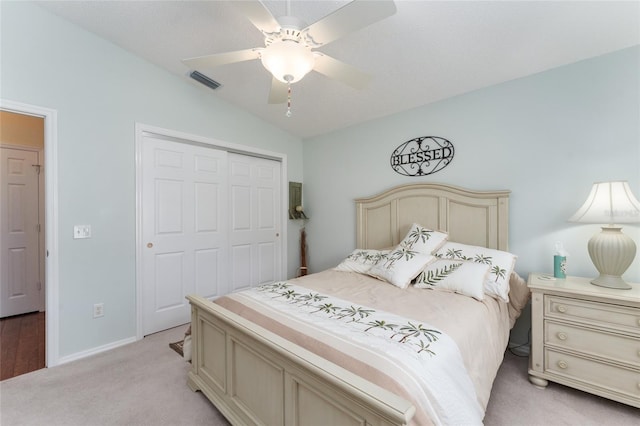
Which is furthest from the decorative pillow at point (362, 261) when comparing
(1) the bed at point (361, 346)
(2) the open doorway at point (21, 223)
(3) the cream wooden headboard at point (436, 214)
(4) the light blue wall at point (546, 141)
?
(2) the open doorway at point (21, 223)

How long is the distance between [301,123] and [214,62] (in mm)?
2132

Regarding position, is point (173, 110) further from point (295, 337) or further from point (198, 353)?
point (295, 337)

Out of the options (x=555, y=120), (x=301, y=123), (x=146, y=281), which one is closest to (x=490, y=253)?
(x=555, y=120)

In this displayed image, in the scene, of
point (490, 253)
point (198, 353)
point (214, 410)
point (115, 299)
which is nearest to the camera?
point (214, 410)

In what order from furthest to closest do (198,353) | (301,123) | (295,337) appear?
(301,123), (198,353), (295,337)

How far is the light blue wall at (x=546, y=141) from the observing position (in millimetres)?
2027

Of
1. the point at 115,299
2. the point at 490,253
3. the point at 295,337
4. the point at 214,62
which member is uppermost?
the point at 214,62

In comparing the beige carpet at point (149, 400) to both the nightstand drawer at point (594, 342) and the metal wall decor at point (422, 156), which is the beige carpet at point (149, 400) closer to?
the nightstand drawer at point (594, 342)

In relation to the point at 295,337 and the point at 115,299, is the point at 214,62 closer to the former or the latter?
the point at 295,337

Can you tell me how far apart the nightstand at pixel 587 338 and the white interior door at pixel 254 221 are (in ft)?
10.1

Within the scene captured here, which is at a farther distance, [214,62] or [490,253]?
[490,253]

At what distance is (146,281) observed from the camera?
9.29 ft

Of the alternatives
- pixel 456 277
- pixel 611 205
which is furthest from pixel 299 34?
pixel 611 205

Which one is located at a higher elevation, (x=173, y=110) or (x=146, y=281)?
(x=173, y=110)
